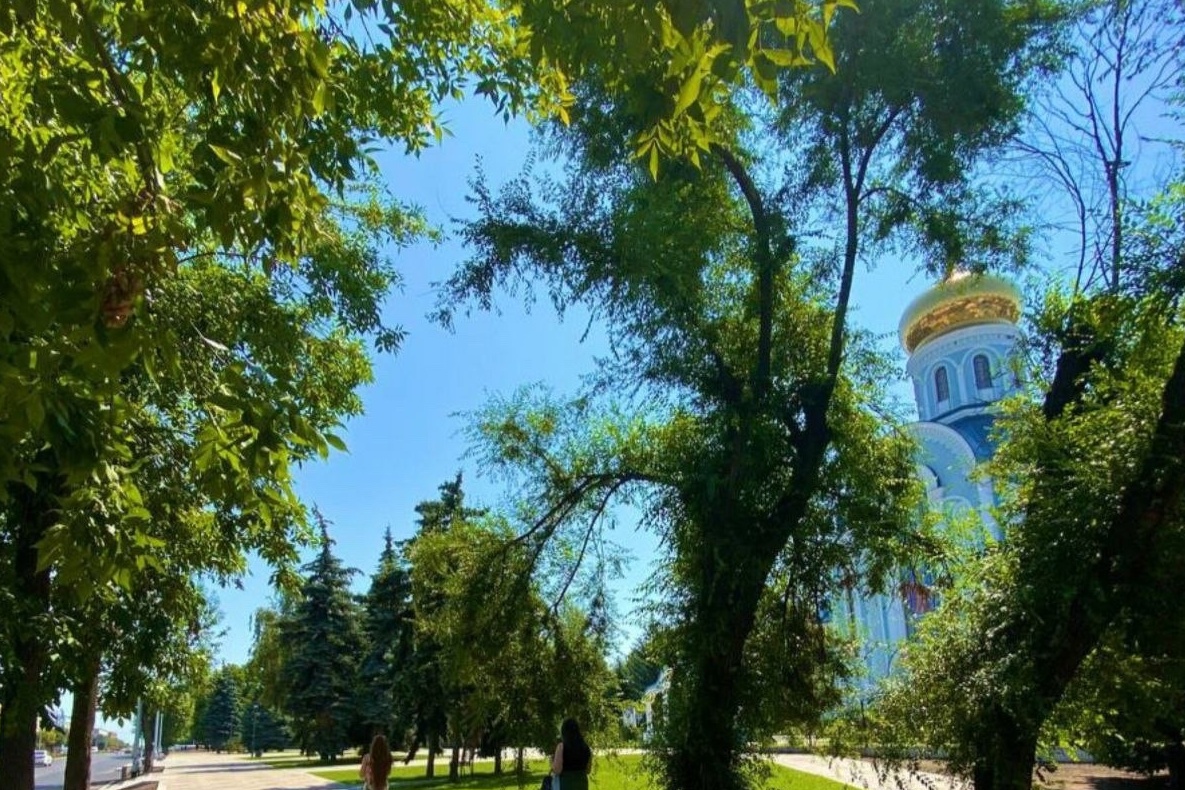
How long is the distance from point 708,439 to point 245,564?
5375 millimetres

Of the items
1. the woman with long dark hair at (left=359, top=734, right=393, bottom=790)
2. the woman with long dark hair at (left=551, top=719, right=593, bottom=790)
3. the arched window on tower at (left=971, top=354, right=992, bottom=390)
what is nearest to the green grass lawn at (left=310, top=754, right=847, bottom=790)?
the woman with long dark hair at (left=551, top=719, right=593, bottom=790)

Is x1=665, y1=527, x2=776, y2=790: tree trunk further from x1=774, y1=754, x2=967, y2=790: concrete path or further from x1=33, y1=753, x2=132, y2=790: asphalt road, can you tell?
A: x1=33, y1=753, x2=132, y2=790: asphalt road

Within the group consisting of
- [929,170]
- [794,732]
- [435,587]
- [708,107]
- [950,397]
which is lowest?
[794,732]

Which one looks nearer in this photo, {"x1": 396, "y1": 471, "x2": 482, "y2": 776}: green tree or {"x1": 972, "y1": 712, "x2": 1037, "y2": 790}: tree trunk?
{"x1": 972, "y1": 712, "x2": 1037, "y2": 790}: tree trunk

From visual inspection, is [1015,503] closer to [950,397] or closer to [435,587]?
[435,587]

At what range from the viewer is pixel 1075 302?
7.95m

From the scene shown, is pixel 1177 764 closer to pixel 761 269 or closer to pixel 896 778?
pixel 896 778

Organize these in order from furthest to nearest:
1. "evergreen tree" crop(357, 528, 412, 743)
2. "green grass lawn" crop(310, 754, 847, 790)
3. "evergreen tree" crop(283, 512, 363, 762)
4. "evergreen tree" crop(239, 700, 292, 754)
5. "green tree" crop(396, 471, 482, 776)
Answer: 1. "evergreen tree" crop(239, 700, 292, 754)
2. "evergreen tree" crop(283, 512, 363, 762)
3. "evergreen tree" crop(357, 528, 412, 743)
4. "green tree" crop(396, 471, 482, 776)
5. "green grass lawn" crop(310, 754, 847, 790)

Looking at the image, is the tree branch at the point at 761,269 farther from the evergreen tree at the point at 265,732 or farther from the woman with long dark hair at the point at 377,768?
the evergreen tree at the point at 265,732

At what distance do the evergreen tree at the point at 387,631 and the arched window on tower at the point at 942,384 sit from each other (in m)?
24.3

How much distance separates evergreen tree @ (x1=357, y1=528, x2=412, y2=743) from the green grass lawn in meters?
2.66

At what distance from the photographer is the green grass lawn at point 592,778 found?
35.3 ft

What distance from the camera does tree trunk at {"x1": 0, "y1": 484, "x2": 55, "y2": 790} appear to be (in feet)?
22.9

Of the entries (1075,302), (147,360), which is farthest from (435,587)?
(147,360)
